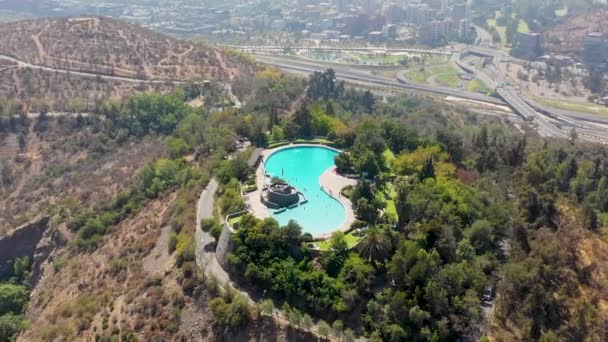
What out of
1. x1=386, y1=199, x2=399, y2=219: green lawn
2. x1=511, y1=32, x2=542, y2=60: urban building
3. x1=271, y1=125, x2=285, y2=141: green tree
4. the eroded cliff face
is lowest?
the eroded cliff face

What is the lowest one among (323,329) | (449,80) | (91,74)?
(323,329)

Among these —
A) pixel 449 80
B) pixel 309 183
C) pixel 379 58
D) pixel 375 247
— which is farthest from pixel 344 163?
pixel 379 58

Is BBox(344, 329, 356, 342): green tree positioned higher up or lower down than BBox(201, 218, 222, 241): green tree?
lower down

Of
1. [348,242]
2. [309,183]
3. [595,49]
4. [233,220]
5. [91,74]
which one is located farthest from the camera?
[595,49]

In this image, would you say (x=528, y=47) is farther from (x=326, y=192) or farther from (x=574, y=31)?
(x=326, y=192)

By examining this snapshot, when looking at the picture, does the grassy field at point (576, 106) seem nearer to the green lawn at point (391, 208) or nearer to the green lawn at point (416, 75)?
the green lawn at point (416, 75)

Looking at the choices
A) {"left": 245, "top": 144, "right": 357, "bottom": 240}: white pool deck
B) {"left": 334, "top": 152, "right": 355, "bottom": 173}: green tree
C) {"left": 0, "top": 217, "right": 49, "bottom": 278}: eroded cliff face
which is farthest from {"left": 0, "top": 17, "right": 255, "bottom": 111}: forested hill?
{"left": 334, "top": 152, "right": 355, "bottom": 173}: green tree

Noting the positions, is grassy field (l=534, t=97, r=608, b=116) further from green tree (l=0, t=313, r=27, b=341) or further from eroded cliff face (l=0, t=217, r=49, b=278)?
green tree (l=0, t=313, r=27, b=341)
